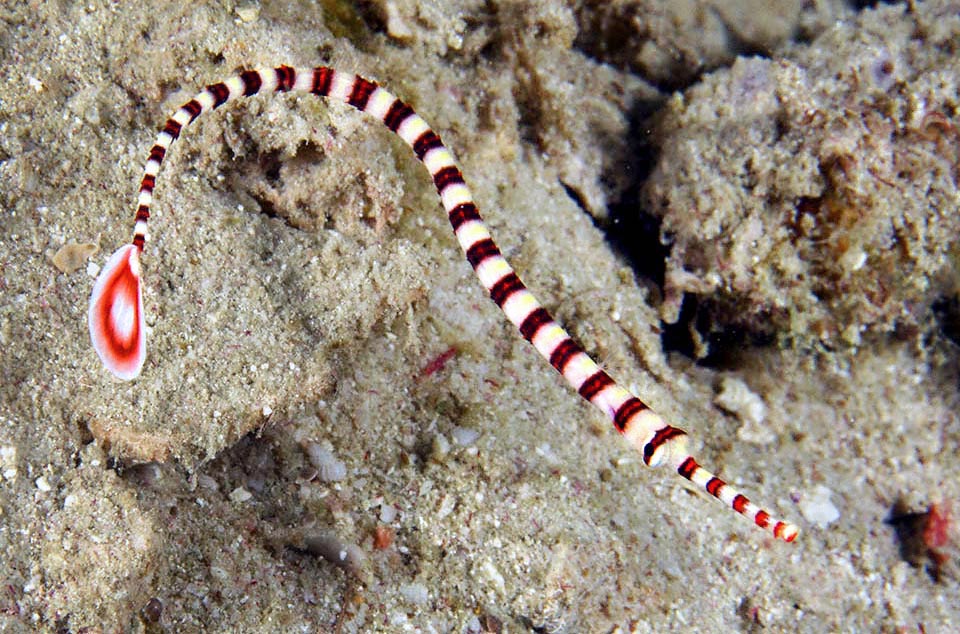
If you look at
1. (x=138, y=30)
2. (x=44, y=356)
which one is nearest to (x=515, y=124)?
(x=138, y=30)

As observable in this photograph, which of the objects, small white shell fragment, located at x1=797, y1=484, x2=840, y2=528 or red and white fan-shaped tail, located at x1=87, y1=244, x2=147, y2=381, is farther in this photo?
small white shell fragment, located at x1=797, y1=484, x2=840, y2=528

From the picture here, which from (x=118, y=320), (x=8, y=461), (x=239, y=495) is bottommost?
(x=8, y=461)

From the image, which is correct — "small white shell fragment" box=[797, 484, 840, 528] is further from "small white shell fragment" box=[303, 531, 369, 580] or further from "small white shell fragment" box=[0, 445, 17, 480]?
"small white shell fragment" box=[0, 445, 17, 480]

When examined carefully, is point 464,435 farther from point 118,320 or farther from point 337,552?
point 118,320

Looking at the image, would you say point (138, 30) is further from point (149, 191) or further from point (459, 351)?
point (459, 351)

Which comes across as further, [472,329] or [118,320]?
[472,329]

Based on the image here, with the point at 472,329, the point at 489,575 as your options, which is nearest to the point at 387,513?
the point at 489,575

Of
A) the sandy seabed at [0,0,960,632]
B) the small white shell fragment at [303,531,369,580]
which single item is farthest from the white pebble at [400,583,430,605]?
the small white shell fragment at [303,531,369,580]

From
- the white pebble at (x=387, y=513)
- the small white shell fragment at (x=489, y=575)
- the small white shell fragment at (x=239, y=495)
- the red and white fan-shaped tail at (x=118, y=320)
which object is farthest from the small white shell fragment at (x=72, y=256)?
the small white shell fragment at (x=489, y=575)
